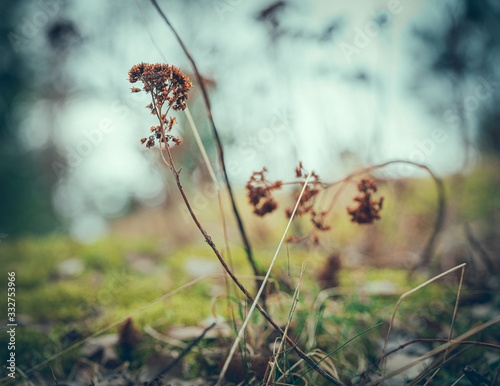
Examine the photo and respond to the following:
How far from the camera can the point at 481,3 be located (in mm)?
3676

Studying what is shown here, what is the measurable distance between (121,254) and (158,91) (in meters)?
2.60

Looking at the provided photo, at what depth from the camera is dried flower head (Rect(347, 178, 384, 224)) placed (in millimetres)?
1165

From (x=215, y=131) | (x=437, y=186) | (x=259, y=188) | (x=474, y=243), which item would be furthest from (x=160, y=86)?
(x=474, y=243)

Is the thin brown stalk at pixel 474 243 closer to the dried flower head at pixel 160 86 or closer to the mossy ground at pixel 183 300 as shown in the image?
the mossy ground at pixel 183 300

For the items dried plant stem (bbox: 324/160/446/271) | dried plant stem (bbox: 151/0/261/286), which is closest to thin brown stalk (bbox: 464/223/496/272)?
dried plant stem (bbox: 324/160/446/271)

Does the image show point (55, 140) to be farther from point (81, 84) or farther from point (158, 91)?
point (158, 91)

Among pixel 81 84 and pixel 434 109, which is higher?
pixel 81 84

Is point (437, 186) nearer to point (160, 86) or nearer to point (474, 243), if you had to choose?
point (474, 243)

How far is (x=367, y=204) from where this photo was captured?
3.87 ft

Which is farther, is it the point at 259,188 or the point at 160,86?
the point at 259,188

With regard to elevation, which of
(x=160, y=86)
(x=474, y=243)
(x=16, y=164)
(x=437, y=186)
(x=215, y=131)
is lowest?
(x=474, y=243)

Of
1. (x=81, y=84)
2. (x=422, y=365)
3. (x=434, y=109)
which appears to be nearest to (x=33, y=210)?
(x=81, y=84)

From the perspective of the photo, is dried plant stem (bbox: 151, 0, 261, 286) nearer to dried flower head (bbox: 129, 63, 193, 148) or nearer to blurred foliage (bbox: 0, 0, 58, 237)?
dried flower head (bbox: 129, 63, 193, 148)

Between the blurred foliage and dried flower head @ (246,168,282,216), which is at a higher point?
the blurred foliage
